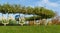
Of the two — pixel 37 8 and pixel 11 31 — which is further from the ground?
pixel 37 8

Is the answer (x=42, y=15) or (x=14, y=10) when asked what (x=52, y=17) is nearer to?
(x=42, y=15)

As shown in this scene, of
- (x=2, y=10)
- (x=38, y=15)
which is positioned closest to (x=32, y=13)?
(x=38, y=15)

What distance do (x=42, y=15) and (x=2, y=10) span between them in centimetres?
267

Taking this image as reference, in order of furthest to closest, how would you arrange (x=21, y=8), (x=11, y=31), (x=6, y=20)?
(x=21, y=8)
(x=6, y=20)
(x=11, y=31)

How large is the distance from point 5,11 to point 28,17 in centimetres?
155

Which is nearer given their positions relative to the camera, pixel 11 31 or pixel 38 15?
pixel 11 31

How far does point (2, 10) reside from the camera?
11289mm

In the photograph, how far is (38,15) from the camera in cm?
1159

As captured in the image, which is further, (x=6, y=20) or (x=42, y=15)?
(x=42, y=15)

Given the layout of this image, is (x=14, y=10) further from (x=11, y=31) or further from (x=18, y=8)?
(x=11, y=31)

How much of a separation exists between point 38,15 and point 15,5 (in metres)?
1.69

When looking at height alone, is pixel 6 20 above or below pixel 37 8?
below

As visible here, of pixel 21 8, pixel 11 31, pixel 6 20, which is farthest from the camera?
pixel 21 8

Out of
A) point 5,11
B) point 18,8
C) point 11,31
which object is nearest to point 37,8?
point 18,8
